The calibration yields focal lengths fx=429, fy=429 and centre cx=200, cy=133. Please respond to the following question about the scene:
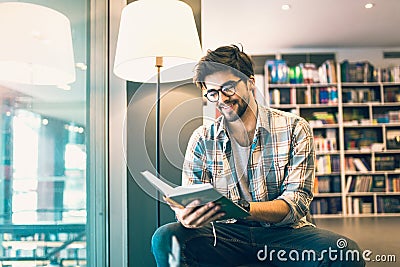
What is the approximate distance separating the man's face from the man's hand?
402 millimetres

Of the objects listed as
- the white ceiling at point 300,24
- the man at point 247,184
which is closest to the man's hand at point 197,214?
the man at point 247,184

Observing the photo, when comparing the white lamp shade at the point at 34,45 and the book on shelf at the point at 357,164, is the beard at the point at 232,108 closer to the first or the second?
the white lamp shade at the point at 34,45

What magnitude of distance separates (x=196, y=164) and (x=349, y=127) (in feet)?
12.9

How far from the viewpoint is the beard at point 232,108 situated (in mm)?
1398

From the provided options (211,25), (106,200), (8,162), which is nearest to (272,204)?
(8,162)

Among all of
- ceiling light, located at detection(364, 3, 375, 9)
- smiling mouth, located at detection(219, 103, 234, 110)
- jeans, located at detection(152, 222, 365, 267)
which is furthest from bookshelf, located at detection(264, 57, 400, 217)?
jeans, located at detection(152, 222, 365, 267)

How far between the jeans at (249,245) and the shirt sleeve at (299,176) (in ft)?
0.18

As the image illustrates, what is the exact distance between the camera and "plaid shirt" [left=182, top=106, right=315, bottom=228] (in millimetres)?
1268

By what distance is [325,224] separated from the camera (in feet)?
13.5

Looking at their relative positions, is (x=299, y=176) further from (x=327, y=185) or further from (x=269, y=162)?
(x=327, y=185)

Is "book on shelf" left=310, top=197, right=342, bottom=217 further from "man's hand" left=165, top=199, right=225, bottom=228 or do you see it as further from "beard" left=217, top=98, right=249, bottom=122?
"man's hand" left=165, top=199, right=225, bottom=228

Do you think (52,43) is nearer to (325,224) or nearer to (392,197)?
(325,224)

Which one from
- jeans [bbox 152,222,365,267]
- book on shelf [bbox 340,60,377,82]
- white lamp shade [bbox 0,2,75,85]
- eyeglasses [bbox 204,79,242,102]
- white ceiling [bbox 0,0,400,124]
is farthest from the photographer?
book on shelf [bbox 340,60,377,82]

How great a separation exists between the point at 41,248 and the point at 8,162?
0.28 meters
